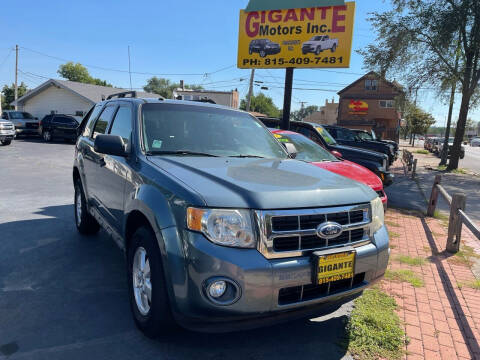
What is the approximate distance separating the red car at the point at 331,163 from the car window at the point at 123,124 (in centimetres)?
333

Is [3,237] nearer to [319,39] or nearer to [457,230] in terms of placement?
[457,230]

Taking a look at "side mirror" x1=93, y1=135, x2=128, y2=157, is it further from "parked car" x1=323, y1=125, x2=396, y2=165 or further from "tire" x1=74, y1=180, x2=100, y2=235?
"parked car" x1=323, y1=125, x2=396, y2=165

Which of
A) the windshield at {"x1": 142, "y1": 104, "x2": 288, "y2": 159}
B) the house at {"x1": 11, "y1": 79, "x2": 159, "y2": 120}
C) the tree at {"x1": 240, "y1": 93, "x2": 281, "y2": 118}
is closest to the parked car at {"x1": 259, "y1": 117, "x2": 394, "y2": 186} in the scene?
the windshield at {"x1": 142, "y1": 104, "x2": 288, "y2": 159}

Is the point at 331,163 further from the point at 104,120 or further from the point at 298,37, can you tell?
the point at 298,37

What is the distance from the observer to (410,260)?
502 cm

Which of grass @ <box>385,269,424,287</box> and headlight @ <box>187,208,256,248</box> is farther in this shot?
grass @ <box>385,269,424,287</box>

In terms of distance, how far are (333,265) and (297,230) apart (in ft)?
1.16

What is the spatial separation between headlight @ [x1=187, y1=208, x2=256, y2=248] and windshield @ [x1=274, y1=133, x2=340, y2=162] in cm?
449

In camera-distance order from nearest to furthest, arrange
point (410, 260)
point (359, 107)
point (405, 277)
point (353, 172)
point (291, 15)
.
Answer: point (405, 277) < point (410, 260) < point (353, 172) < point (291, 15) < point (359, 107)

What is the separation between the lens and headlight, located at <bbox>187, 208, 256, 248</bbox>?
89.5 inches

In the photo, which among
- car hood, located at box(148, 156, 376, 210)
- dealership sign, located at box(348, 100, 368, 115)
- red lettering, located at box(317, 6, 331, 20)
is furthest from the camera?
dealership sign, located at box(348, 100, 368, 115)

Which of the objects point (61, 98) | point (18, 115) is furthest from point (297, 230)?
point (61, 98)

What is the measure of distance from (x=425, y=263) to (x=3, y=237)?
580 cm

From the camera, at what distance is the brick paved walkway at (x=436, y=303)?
9.96ft
